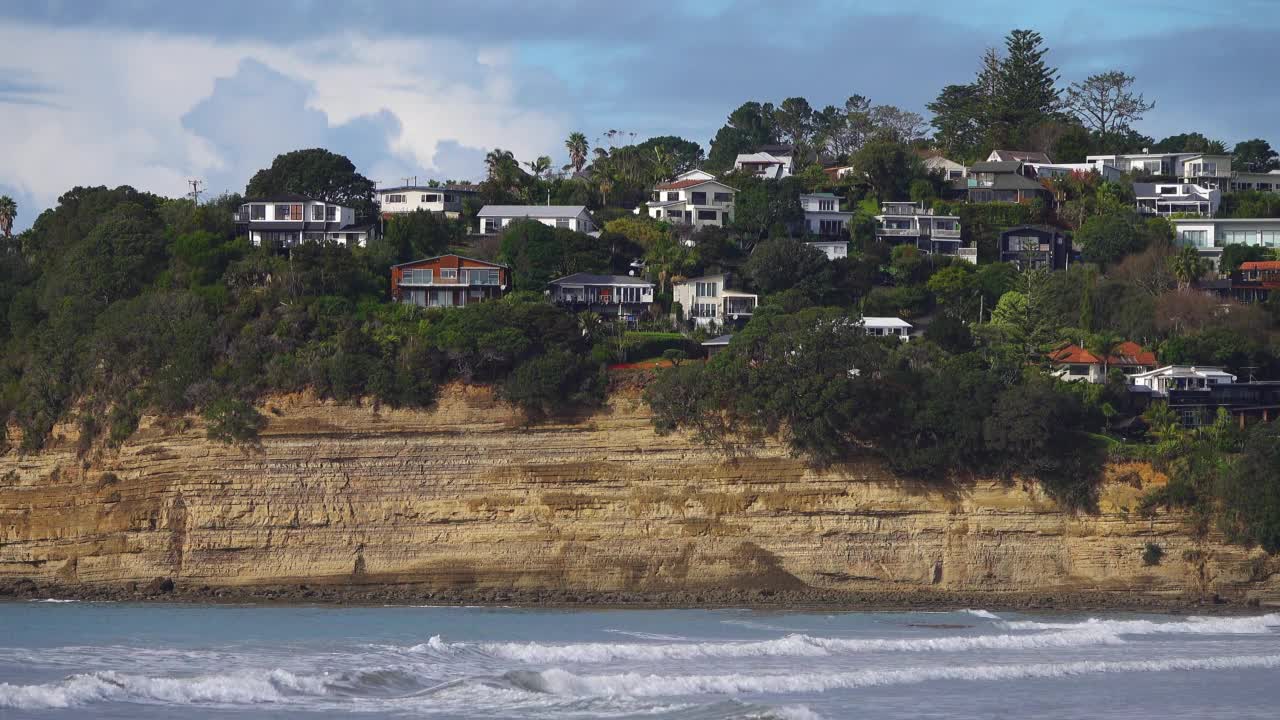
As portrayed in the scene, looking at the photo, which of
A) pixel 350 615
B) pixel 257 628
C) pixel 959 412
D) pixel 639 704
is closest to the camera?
pixel 639 704

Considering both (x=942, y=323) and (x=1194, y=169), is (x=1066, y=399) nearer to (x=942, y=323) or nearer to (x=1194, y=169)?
(x=942, y=323)

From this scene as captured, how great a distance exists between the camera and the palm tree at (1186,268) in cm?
5400

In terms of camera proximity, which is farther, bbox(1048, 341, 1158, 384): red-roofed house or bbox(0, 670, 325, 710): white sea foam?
bbox(1048, 341, 1158, 384): red-roofed house

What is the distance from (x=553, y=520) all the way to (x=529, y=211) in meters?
19.8

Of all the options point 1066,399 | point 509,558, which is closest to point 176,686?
point 509,558

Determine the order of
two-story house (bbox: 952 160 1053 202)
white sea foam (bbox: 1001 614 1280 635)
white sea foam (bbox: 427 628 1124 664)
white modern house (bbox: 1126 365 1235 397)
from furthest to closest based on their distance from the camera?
1. two-story house (bbox: 952 160 1053 202)
2. white modern house (bbox: 1126 365 1235 397)
3. white sea foam (bbox: 1001 614 1280 635)
4. white sea foam (bbox: 427 628 1124 664)

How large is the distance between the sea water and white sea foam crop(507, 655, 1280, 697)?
0.06 metres

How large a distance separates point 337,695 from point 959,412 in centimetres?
1909

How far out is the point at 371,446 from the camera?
43031mm

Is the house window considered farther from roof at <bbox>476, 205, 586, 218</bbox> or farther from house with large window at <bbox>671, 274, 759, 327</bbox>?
roof at <bbox>476, 205, 586, 218</bbox>

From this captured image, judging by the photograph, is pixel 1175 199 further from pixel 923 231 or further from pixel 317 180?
pixel 317 180

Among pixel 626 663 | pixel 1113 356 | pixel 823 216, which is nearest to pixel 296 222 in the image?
pixel 823 216

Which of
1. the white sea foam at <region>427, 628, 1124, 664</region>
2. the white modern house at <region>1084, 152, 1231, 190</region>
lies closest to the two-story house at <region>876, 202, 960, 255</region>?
the white modern house at <region>1084, 152, 1231, 190</region>

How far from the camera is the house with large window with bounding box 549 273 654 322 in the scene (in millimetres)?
50812
